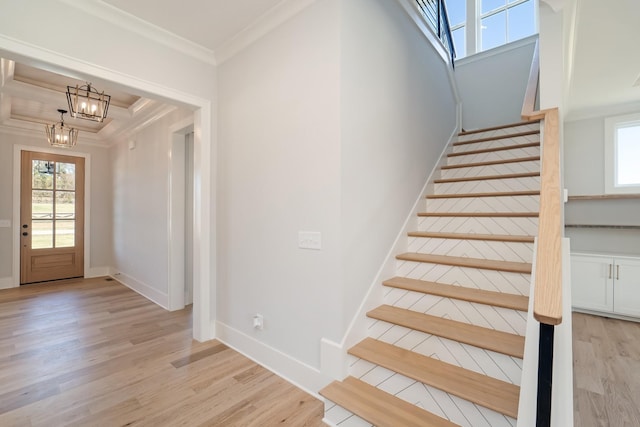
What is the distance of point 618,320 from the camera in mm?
3502

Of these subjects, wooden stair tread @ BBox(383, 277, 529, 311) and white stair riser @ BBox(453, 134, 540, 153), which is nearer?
wooden stair tread @ BBox(383, 277, 529, 311)

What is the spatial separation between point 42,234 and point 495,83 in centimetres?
824

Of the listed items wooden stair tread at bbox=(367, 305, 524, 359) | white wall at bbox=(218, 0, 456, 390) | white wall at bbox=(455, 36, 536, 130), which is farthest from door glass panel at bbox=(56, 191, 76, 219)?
white wall at bbox=(455, 36, 536, 130)

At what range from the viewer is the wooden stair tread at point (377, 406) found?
1.50 metres

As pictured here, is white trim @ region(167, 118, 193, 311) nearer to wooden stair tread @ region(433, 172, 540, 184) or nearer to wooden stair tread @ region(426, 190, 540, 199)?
wooden stair tread @ region(426, 190, 540, 199)

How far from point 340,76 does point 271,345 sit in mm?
2060

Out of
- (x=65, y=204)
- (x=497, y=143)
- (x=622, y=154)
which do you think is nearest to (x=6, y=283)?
(x=65, y=204)

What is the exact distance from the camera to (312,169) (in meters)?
2.04

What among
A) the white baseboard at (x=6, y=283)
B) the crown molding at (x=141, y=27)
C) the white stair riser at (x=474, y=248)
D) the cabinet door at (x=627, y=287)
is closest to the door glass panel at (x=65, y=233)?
the white baseboard at (x=6, y=283)

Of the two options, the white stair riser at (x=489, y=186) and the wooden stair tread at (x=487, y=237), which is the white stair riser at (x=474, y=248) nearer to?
the wooden stair tread at (x=487, y=237)

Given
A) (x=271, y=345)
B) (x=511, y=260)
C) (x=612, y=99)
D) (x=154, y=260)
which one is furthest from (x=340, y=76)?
(x=612, y=99)

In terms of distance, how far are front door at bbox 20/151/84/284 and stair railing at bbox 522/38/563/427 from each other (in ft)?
22.9

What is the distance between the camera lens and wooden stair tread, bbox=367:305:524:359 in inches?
63.7

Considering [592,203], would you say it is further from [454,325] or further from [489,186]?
[454,325]
